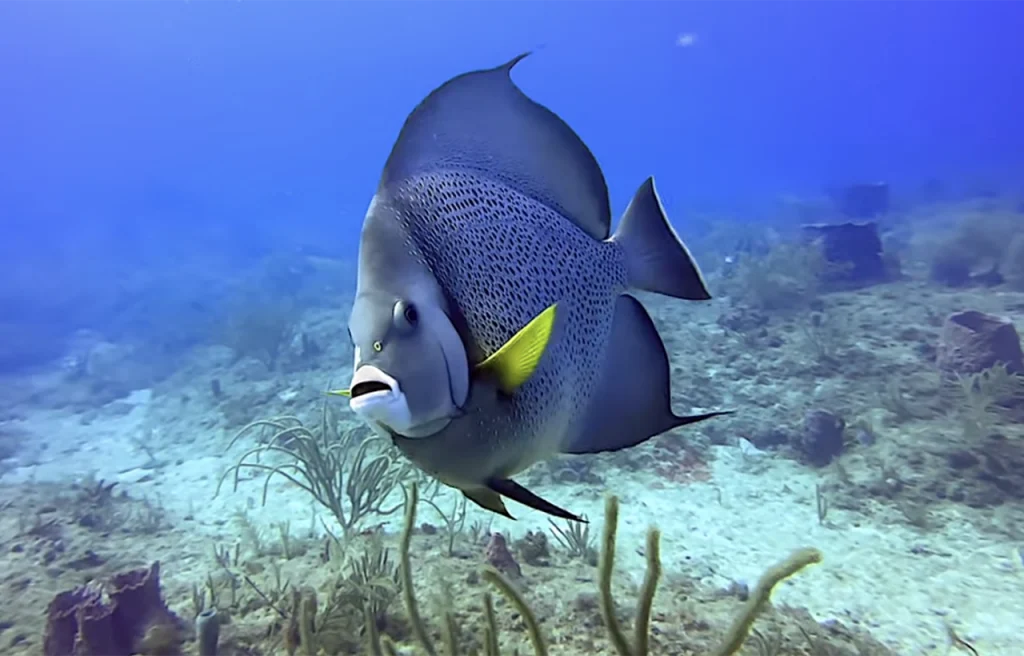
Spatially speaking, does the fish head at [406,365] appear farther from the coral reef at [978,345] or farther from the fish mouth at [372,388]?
the coral reef at [978,345]

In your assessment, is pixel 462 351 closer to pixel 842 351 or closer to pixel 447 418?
pixel 447 418

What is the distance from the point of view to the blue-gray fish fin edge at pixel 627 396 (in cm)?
125

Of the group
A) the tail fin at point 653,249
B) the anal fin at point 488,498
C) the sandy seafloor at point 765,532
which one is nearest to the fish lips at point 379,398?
the anal fin at point 488,498

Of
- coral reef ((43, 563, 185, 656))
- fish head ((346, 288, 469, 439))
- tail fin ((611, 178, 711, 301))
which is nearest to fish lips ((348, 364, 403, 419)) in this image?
fish head ((346, 288, 469, 439))

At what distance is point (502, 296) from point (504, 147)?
1.46 feet

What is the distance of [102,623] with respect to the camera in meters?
2.80

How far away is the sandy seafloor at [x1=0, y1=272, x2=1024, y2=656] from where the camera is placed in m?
3.71

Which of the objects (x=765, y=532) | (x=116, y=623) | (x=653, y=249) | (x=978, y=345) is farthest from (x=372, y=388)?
(x=978, y=345)

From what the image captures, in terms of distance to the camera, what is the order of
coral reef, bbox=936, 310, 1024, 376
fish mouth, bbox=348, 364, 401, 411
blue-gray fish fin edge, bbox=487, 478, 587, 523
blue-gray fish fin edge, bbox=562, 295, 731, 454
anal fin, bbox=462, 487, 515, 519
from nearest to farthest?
fish mouth, bbox=348, 364, 401, 411, blue-gray fish fin edge, bbox=487, 478, 587, 523, anal fin, bbox=462, 487, 515, 519, blue-gray fish fin edge, bbox=562, 295, 731, 454, coral reef, bbox=936, 310, 1024, 376

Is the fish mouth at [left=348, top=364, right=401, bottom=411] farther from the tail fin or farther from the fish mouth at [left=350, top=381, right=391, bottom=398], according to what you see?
the tail fin

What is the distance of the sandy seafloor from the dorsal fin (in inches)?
129

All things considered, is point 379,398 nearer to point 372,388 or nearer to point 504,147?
point 372,388

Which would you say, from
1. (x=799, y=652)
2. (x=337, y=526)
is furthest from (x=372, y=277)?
(x=337, y=526)

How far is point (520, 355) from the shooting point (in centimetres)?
90
